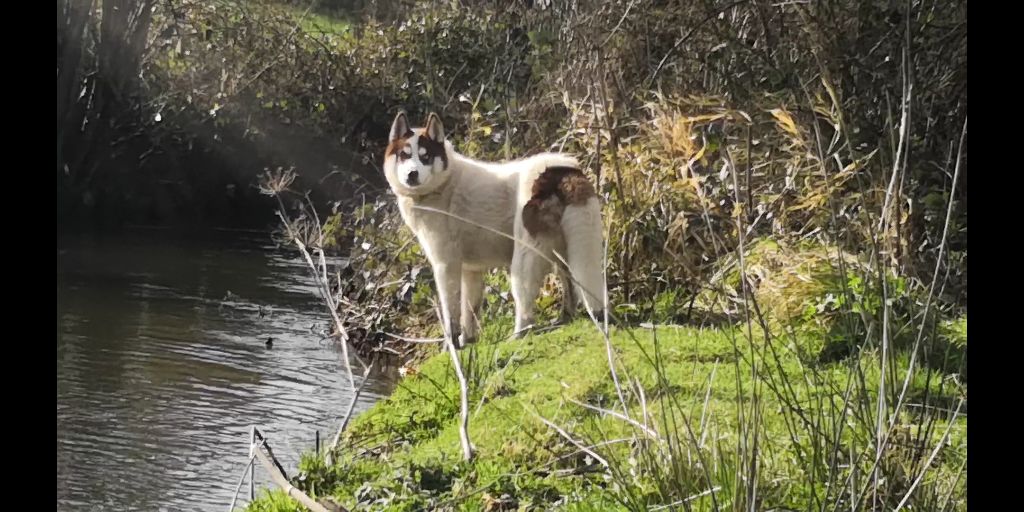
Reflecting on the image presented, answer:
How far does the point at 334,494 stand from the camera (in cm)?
636

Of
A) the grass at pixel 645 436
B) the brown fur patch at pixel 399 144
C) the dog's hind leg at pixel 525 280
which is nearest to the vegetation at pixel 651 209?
the grass at pixel 645 436

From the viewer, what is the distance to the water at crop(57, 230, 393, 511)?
8.16 meters

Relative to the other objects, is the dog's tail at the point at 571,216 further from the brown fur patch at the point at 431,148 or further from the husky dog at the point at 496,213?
the brown fur patch at the point at 431,148

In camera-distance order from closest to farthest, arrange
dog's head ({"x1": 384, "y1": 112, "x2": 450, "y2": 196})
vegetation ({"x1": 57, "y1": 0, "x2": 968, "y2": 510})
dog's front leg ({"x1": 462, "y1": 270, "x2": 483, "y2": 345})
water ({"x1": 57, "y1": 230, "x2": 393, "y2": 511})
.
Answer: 1. vegetation ({"x1": 57, "y1": 0, "x2": 968, "y2": 510})
2. water ({"x1": 57, "y1": 230, "x2": 393, "y2": 511})
3. dog's head ({"x1": 384, "y1": 112, "x2": 450, "y2": 196})
4. dog's front leg ({"x1": 462, "y1": 270, "x2": 483, "y2": 345})

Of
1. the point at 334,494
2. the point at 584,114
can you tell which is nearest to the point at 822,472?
the point at 334,494

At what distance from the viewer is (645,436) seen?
5133 mm

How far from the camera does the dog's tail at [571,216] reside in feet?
30.1

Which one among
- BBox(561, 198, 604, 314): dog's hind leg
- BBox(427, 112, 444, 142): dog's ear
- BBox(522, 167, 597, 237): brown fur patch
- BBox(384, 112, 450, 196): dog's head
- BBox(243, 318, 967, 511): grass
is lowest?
BBox(243, 318, 967, 511): grass

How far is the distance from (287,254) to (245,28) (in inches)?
206

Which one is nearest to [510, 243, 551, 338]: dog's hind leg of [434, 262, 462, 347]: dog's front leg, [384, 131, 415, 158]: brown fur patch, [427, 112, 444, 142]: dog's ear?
[434, 262, 462, 347]: dog's front leg

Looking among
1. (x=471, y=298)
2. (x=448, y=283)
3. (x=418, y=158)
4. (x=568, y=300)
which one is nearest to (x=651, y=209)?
(x=568, y=300)

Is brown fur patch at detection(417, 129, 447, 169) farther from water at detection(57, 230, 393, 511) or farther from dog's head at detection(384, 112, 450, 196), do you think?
water at detection(57, 230, 393, 511)

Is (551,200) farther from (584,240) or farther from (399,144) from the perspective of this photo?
(399,144)
